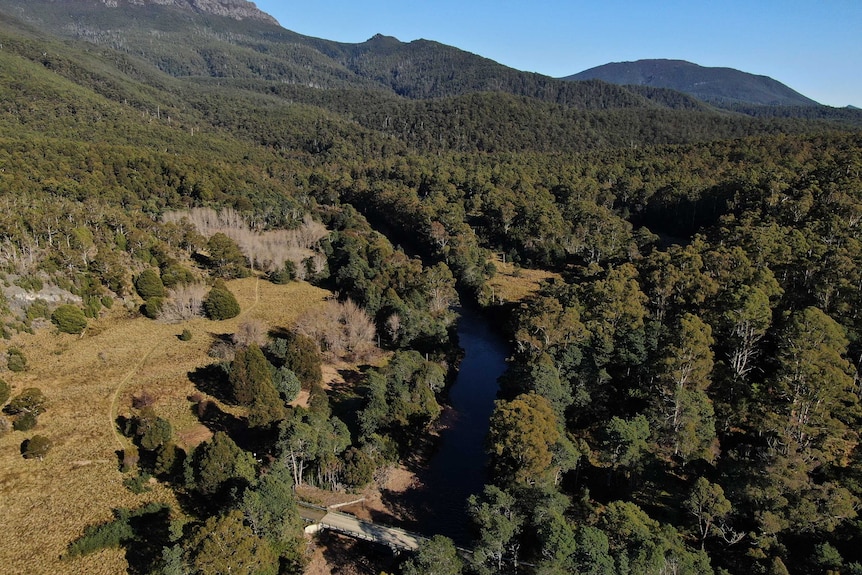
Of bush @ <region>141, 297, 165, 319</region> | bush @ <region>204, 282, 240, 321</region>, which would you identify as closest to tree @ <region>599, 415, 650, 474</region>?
bush @ <region>204, 282, 240, 321</region>

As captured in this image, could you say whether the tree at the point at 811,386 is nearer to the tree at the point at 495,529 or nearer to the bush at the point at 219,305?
the tree at the point at 495,529

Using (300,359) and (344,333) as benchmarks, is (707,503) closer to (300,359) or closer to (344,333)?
(300,359)

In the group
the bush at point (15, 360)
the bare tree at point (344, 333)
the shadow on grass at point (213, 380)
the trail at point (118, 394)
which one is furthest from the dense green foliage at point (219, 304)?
the bush at point (15, 360)

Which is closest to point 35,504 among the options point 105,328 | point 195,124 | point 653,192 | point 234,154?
point 105,328

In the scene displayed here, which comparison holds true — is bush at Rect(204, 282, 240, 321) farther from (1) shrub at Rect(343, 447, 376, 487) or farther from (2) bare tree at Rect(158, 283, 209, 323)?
(1) shrub at Rect(343, 447, 376, 487)

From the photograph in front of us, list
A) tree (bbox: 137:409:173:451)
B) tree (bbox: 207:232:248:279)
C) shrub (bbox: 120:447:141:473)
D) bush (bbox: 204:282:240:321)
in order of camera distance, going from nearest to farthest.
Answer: shrub (bbox: 120:447:141:473)
tree (bbox: 137:409:173:451)
bush (bbox: 204:282:240:321)
tree (bbox: 207:232:248:279)

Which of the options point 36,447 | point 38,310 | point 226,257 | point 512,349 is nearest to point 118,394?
point 36,447
